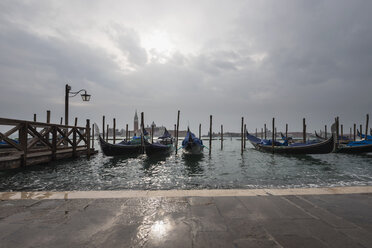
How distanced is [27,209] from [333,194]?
4.85 meters

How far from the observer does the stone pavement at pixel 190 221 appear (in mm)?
1693

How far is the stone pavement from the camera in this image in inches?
66.7

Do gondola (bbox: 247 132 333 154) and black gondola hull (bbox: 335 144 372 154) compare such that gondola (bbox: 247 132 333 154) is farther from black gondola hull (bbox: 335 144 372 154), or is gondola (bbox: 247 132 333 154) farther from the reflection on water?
the reflection on water

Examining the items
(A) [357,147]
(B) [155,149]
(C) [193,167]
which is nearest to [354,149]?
(A) [357,147]

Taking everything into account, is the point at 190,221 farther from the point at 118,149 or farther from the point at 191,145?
the point at 191,145

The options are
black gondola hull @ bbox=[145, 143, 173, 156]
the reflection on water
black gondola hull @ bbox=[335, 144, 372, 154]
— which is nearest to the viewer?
the reflection on water

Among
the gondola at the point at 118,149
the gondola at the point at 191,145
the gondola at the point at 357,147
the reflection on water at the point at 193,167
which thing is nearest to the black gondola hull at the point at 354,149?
the gondola at the point at 357,147

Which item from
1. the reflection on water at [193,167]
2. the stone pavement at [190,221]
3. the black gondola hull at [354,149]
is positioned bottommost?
the reflection on water at [193,167]

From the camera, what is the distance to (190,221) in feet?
6.88

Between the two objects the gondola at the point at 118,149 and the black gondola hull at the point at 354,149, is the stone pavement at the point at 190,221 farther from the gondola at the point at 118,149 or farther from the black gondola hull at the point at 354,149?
the black gondola hull at the point at 354,149

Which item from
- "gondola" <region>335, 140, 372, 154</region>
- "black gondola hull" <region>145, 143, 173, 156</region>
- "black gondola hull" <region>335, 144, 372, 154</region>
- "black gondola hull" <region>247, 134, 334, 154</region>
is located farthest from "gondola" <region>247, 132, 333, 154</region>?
"black gondola hull" <region>145, 143, 173, 156</region>

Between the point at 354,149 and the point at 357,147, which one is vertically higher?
the point at 357,147

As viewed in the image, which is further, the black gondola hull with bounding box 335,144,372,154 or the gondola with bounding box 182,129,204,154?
the black gondola hull with bounding box 335,144,372,154

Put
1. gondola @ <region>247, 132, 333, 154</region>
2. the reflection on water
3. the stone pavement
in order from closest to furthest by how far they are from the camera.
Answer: the stone pavement, the reflection on water, gondola @ <region>247, 132, 333, 154</region>
